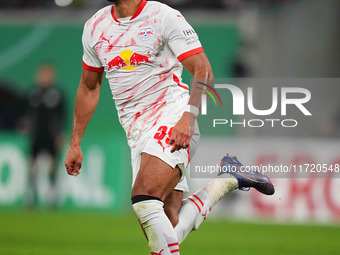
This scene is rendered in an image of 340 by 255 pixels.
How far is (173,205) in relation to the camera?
5824mm

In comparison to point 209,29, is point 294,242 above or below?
below

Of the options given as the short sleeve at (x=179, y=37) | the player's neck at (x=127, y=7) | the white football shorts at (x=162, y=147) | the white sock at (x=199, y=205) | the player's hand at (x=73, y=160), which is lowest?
the white sock at (x=199, y=205)

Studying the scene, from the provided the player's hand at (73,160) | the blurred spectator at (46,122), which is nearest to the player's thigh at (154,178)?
the player's hand at (73,160)

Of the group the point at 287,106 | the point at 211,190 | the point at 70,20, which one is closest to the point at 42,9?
the point at 70,20

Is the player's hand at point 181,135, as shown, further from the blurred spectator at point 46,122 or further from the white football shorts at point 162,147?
the blurred spectator at point 46,122

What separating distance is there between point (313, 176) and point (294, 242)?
257 cm

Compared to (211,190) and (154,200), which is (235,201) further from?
(154,200)

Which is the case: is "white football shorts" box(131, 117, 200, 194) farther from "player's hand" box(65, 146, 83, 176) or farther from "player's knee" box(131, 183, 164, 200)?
"player's hand" box(65, 146, 83, 176)

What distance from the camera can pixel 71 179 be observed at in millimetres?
12969

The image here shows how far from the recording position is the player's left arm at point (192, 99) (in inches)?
199

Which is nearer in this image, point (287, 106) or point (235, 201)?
point (287, 106)

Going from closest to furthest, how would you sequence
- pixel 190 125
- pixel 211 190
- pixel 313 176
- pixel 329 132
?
pixel 190 125
pixel 211 190
pixel 313 176
pixel 329 132


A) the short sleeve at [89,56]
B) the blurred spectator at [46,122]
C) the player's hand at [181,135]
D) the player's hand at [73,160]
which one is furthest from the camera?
the blurred spectator at [46,122]

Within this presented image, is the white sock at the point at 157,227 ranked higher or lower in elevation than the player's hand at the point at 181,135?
lower
